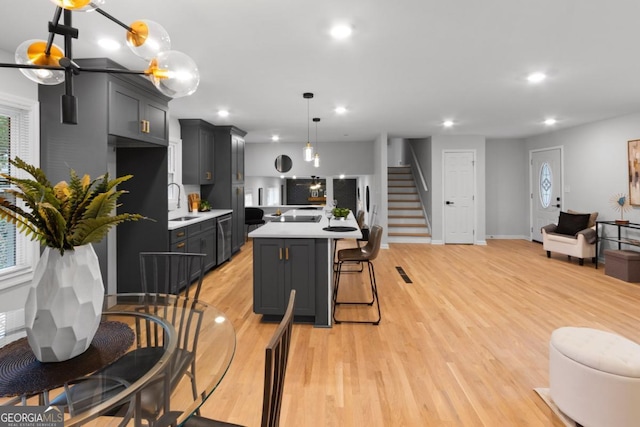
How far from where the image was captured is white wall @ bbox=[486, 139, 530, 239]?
8.38 metres

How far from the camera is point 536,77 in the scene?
366 centimetres

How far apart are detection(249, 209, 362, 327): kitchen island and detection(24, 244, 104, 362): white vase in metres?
2.12

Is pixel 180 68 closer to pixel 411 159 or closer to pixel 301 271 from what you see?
pixel 301 271

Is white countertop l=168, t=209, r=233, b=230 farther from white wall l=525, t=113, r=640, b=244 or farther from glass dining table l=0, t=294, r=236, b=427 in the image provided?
white wall l=525, t=113, r=640, b=244

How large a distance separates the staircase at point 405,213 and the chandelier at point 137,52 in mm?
7328

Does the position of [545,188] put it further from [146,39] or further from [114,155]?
[146,39]

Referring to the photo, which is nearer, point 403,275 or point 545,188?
point 403,275

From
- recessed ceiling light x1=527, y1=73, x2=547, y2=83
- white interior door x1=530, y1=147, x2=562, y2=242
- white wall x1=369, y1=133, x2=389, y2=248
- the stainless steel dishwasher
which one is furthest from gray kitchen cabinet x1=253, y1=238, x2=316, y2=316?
white interior door x1=530, y1=147, x2=562, y2=242

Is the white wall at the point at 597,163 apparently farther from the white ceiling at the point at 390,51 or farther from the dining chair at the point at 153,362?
the dining chair at the point at 153,362

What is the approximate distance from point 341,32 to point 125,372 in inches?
97.8

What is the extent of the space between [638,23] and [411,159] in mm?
7712

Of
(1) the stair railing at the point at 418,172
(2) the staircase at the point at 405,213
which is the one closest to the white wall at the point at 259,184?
(2) the staircase at the point at 405,213

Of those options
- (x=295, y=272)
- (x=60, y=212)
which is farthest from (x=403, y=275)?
(x=60, y=212)

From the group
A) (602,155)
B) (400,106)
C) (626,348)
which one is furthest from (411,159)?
(626,348)
